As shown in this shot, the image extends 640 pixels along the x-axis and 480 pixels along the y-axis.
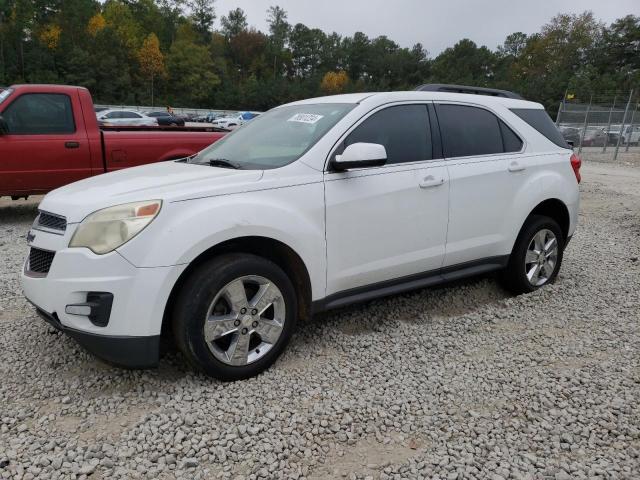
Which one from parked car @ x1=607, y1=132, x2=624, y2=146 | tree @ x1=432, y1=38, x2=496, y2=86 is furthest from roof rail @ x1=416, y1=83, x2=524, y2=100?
tree @ x1=432, y1=38, x2=496, y2=86

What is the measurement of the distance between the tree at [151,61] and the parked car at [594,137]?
64.5 m

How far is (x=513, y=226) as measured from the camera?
427cm

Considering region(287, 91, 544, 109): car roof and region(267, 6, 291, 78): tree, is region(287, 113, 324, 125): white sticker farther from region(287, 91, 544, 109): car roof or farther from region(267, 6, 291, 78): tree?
region(267, 6, 291, 78): tree

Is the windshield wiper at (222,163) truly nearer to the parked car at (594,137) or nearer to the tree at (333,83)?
the parked car at (594,137)

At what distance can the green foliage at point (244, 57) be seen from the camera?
219 feet

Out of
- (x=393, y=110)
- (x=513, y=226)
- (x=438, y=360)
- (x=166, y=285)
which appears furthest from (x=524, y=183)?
(x=166, y=285)

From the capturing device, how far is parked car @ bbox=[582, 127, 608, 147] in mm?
23250

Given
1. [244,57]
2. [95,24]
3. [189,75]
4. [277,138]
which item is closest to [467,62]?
[244,57]

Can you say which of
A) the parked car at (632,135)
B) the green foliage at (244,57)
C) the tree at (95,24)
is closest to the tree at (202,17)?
the green foliage at (244,57)

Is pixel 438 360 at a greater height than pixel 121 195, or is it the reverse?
pixel 121 195

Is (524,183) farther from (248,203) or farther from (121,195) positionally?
(121,195)

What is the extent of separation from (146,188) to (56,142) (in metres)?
4.98

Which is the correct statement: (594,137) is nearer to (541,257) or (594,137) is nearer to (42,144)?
(541,257)

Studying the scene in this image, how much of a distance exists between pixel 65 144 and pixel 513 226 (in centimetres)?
595
